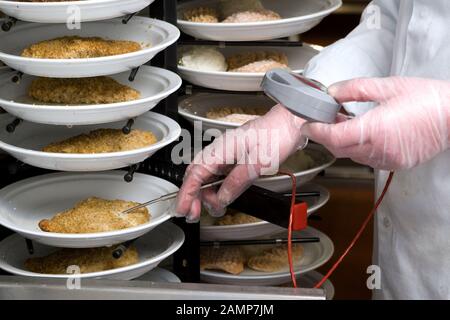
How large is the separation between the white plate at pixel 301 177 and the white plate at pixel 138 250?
0.28 meters

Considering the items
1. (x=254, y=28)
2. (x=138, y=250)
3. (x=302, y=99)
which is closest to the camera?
(x=302, y=99)

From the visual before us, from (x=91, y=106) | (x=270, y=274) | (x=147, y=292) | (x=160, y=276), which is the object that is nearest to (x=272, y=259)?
(x=270, y=274)

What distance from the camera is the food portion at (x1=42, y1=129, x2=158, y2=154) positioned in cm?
148

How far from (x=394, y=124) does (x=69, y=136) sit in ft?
2.35

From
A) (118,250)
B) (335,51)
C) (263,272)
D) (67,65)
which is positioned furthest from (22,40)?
(263,272)

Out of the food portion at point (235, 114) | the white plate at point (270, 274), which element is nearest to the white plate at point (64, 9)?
the food portion at point (235, 114)

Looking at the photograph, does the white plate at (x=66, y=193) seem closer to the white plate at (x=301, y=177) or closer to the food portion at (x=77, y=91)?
the food portion at (x=77, y=91)

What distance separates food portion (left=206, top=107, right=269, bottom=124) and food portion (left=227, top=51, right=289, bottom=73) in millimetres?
98

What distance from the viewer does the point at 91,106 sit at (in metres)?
1.35

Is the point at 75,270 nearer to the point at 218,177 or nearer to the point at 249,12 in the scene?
the point at 218,177

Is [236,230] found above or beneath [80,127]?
beneath

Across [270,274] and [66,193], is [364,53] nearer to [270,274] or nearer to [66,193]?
[270,274]

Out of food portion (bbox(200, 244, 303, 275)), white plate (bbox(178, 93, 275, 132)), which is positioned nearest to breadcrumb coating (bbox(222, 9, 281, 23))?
white plate (bbox(178, 93, 275, 132))

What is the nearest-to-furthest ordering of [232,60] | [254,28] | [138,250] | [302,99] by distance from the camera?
[302,99]
[138,250]
[254,28]
[232,60]
